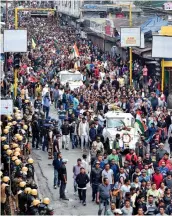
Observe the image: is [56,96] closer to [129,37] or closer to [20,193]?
[129,37]

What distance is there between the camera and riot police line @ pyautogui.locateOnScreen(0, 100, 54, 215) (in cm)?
1945

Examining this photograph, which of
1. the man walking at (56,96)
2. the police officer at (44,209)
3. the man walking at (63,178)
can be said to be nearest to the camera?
the police officer at (44,209)

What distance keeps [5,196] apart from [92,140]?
941 cm

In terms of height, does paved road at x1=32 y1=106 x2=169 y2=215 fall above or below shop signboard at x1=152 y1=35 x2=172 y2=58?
below

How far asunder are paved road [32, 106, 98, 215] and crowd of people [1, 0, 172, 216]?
0.22 m

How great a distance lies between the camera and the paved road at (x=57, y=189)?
22.4 m

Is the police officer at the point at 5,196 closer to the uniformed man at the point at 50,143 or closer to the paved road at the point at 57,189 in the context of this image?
the paved road at the point at 57,189

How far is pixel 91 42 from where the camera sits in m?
72.9

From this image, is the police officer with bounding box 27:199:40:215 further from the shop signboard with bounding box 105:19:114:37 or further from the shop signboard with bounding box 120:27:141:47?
the shop signboard with bounding box 105:19:114:37

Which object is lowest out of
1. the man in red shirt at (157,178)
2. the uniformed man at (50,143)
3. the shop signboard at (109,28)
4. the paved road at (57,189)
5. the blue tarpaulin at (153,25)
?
the paved road at (57,189)

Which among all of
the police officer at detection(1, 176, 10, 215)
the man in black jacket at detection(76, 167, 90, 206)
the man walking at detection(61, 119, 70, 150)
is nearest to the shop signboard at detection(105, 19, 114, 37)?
the man walking at detection(61, 119, 70, 150)

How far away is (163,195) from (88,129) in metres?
9.27

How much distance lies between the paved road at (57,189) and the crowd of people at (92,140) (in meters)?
0.22

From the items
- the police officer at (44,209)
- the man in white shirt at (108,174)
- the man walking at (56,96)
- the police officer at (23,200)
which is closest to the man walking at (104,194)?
the man in white shirt at (108,174)
